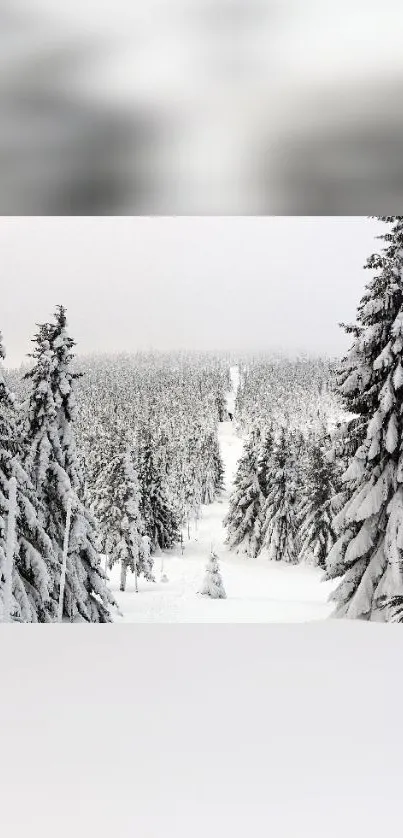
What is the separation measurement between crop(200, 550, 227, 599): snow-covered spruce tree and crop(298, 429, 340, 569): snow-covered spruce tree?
47 centimetres

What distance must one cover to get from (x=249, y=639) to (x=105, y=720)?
117cm

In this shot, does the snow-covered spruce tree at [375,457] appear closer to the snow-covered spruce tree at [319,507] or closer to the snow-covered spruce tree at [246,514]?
the snow-covered spruce tree at [319,507]

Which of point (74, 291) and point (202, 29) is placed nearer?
point (202, 29)

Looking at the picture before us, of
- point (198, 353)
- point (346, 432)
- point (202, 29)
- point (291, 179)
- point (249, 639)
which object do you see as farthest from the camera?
point (198, 353)

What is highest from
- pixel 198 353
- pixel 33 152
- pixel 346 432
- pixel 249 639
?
pixel 33 152

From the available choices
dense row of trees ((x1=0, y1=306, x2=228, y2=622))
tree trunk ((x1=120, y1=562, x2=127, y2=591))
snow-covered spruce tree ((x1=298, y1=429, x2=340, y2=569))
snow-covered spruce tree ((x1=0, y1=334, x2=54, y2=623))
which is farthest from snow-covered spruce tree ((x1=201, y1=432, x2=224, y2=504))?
snow-covered spruce tree ((x1=0, y1=334, x2=54, y2=623))

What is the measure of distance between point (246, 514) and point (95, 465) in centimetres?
90

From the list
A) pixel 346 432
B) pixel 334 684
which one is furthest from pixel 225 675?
pixel 346 432

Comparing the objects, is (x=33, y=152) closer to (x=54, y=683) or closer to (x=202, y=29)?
(x=202, y=29)

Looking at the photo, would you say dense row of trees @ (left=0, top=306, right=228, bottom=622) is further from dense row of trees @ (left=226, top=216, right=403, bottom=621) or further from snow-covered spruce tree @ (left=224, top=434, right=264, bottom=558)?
dense row of trees @ (left=226, top=216, right=403, bottom=621)

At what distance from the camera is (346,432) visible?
3.95 metres

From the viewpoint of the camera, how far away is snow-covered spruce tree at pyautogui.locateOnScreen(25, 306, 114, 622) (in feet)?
13.0

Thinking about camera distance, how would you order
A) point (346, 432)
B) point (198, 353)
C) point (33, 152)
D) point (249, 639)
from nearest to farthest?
point (33, 152) < point (249, 639) < point (346, 432) < point (198, 353)

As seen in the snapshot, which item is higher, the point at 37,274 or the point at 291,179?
the point at 291,179
